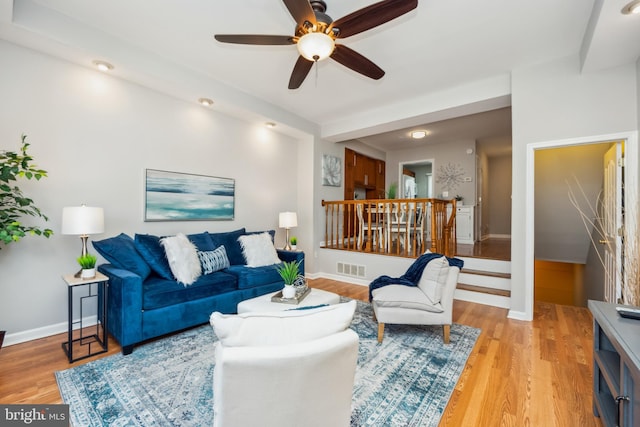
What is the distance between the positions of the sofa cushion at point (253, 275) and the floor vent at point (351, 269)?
1698 mm

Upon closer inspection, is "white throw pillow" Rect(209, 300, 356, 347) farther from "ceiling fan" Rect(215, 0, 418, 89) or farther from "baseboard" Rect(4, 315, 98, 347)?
"baseboard" Rect(4, 315, 98, 347)

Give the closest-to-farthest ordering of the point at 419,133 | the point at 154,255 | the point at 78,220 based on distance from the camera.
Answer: the point at 78,220 → the point at 154,255 → the point at 419,133

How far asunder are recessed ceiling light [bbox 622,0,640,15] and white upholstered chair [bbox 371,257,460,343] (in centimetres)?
225

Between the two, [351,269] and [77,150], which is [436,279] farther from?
[77,150]

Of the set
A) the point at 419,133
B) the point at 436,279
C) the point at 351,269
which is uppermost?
the point at 419,133

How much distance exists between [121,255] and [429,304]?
289 cm

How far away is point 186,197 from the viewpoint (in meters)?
3.73

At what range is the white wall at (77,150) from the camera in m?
2.55

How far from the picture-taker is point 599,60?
2678 mm

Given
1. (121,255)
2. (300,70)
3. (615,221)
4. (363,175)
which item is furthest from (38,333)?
(363,175)

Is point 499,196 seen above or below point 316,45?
below

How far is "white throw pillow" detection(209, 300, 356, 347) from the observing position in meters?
0.97

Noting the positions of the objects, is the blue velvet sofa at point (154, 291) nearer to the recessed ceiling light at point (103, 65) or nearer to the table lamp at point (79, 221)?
the table lamp at point (79, 221)

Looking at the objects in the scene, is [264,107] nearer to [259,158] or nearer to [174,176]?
[259,158]
